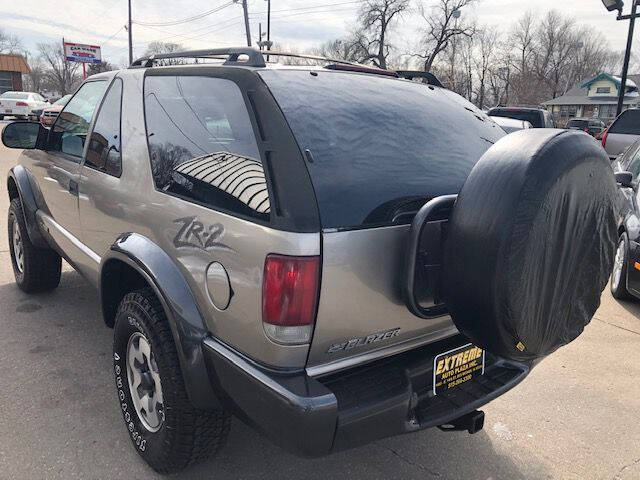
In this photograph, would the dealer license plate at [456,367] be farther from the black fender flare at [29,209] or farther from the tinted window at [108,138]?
the black fender flare at [29,209]

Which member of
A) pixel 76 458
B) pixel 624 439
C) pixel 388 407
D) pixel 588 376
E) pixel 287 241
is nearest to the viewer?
pixel 287 241

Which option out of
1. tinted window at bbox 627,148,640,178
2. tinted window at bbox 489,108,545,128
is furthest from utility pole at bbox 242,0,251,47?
tinted window at bbox 627,148,640,178

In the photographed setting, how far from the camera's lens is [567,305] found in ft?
6.31

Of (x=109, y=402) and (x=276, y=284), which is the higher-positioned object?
(x=276, y=284)

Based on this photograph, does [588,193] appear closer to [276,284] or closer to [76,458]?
[276,284]

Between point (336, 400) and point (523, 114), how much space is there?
12739 mm

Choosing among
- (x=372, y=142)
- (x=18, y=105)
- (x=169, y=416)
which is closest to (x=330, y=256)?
(x=372, y=142)

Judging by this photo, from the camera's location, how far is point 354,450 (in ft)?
8.50

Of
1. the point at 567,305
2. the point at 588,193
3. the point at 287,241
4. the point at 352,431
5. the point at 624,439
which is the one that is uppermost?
the point at 588,193

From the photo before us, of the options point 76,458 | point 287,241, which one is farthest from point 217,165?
point 76,458

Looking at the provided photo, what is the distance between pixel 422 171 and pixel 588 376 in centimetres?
223

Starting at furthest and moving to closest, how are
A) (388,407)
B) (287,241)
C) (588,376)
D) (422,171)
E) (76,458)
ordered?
1. (588,376)
2. (76,458)
3. (422,171)
4. (388,407)
5. (287,241)

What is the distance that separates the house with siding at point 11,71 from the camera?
148 feet

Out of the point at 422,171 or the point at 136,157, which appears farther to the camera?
the point at 136,157
